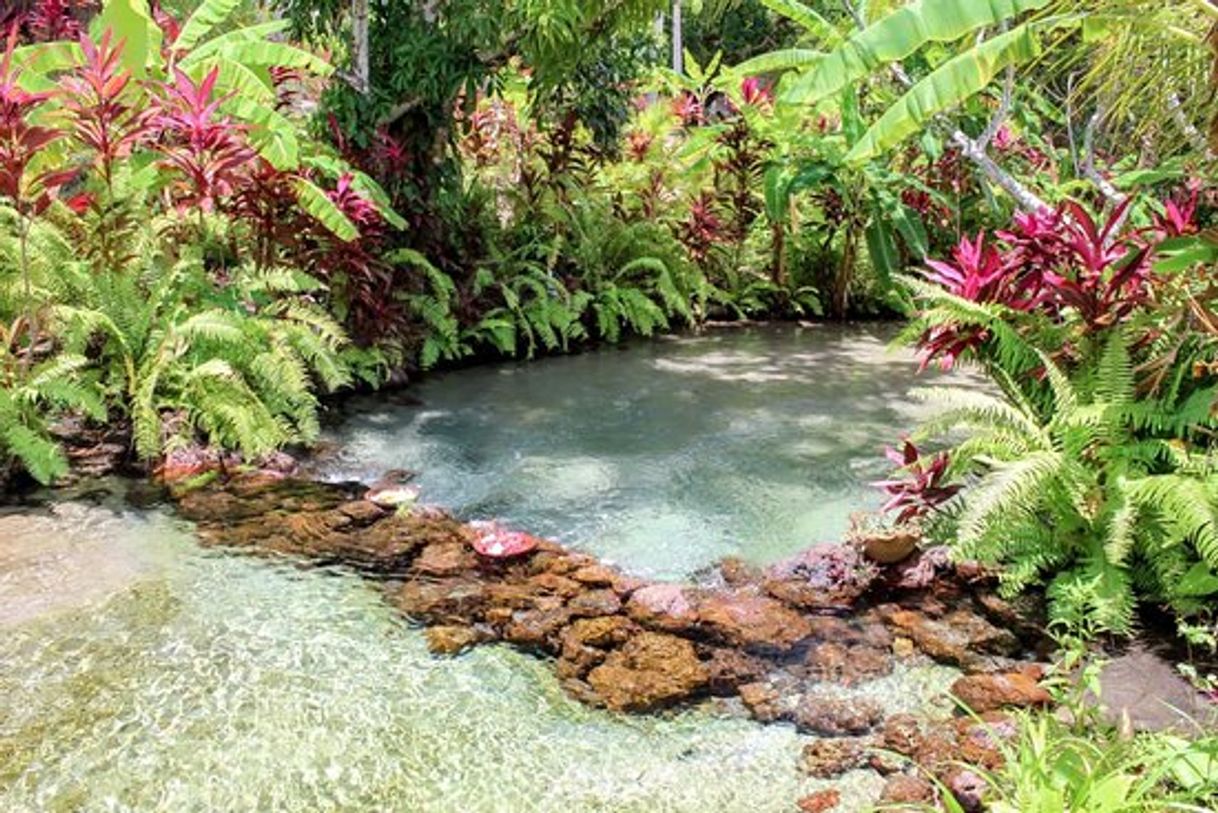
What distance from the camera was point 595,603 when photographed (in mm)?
3932

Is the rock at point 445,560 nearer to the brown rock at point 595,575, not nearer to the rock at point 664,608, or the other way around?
the brown rock at point 595,575

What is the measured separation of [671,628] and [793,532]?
1125mm

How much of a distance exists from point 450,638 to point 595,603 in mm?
640

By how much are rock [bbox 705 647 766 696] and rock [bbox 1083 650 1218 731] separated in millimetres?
1087

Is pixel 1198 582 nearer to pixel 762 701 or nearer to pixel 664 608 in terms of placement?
pixel 762 701

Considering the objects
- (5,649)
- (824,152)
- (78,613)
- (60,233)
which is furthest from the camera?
(824,152)

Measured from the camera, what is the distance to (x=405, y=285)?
26.1 ft

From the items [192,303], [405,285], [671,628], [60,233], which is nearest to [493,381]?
[405,285]

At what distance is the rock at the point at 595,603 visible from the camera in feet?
12.7

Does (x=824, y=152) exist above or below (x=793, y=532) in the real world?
above

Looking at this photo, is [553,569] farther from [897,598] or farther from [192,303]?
[192,303]

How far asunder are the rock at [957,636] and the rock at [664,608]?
0.80m

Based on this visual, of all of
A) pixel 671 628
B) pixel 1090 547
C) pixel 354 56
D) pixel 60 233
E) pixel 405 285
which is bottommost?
pixel 671 628

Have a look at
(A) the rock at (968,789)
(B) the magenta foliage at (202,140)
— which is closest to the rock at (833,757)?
(A) the rock at (968,789)
